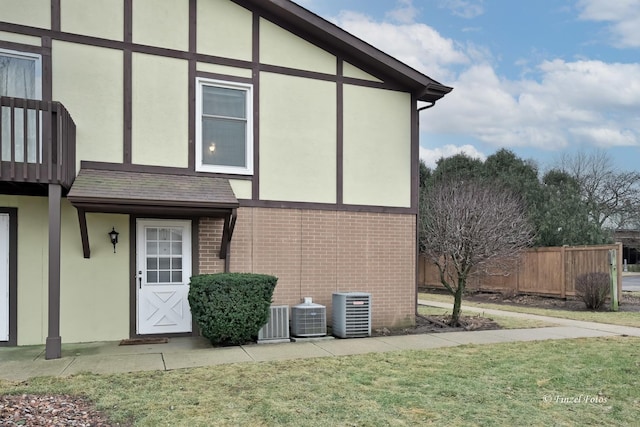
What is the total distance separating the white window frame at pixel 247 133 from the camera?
911 cm

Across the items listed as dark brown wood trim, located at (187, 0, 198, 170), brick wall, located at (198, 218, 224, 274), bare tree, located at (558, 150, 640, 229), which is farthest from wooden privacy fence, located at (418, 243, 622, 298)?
bare tree, located at (558, 150, 640, 229)

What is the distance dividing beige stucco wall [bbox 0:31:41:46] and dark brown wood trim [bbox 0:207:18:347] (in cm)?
275

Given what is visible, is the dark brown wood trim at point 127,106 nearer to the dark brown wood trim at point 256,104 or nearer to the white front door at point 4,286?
the dark brown wood trim at point 256,104

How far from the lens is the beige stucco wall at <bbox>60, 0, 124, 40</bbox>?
8328 mm

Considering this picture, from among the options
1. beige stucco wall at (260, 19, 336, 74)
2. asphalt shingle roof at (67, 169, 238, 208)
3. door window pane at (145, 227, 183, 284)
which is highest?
beige stucco wall at (260, 19, 336, 74)

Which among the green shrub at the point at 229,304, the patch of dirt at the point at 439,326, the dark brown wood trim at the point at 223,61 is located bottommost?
the patch of dirt at the point at 439,326

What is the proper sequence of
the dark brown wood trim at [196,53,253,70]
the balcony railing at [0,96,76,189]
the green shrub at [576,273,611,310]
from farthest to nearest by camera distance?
the green shrub at [576,273,611,310]
the dark brown wood trim at [196,53,253,70]
the balcony railing at [0,96,76,189]

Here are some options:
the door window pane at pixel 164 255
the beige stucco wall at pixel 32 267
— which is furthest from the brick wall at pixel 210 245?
the beige stucco wall at pixel 32 267

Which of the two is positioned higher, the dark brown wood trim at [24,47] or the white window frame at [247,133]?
the dark brown wood trim at [24,47]

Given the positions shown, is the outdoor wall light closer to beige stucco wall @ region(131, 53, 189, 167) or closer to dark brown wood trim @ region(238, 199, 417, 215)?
beige stucco wall @ region(131, 53, 189, 167)

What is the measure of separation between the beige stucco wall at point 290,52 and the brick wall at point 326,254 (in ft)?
9.63

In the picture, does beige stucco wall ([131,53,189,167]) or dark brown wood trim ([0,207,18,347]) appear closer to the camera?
dark brown wood trim ([0,207,18,347])

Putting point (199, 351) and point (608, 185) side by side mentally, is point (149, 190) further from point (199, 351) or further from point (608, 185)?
point (608, 185)

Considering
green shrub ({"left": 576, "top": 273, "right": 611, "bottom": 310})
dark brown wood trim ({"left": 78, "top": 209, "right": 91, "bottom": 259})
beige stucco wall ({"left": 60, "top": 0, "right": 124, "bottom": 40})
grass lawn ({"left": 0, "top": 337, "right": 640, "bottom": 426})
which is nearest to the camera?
grass lawn ({"left": 0, "top": 337, "right": 640, "bottom": 426})
